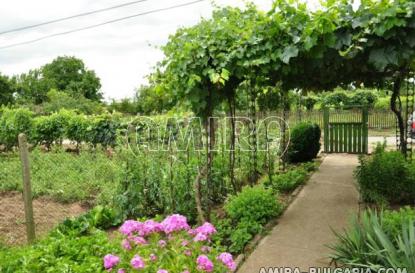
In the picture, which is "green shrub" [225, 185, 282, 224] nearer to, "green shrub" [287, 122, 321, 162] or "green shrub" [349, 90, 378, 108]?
"green shrub" [287, 122, 321, 162]

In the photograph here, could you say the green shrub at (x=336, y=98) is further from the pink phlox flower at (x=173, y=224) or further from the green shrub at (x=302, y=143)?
the pink phlox flower at (x=173, y=224)

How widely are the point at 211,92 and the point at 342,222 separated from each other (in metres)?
2.54

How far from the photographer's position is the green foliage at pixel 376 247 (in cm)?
309

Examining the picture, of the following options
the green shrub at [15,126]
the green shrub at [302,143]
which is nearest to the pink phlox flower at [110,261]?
the green shrub at [302,143]

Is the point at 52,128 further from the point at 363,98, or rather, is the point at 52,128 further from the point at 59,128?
the point at 363,98

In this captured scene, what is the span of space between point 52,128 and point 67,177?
4.93 m

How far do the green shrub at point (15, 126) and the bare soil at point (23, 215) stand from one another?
18.0 ft

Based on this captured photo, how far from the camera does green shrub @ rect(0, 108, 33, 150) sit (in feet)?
41.5

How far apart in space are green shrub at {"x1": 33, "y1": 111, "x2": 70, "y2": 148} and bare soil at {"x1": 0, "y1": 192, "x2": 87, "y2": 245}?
193 inches

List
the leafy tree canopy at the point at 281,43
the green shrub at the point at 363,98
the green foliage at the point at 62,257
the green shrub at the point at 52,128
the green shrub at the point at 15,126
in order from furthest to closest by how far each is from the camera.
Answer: the green shrub at the point at 363,98 → the green shrub at the point at 15,126 → the green shrub at the point at 52,128 → the leafy tree canopy at the point at 281,43 → the green foliage at the point at 62,257

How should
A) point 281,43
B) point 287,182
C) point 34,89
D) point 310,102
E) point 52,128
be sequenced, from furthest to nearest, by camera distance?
1. point 34,89
2. point 310,102
3. point 52,128
4. point 287,182
5. point 281,43

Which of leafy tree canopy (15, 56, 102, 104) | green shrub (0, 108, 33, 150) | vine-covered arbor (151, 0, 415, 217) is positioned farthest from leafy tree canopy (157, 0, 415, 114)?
leafy tree canopy (15, 56, 102, 104)

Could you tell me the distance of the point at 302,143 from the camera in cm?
1005

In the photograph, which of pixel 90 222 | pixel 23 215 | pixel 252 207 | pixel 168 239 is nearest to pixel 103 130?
pixel 23 215
